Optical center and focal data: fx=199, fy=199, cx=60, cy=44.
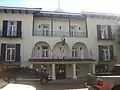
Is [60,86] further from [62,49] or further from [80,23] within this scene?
[80,23]

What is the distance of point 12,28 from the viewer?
25000mm

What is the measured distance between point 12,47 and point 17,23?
3.12m

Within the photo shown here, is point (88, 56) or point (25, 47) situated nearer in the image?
point (25, 47)

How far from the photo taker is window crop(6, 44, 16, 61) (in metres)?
24.2

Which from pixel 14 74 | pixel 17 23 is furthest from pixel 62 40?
pixel 14 74

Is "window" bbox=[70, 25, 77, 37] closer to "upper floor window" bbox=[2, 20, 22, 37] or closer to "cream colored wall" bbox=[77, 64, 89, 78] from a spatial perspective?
"cream colored wall" bbox=[77, 64, 89, 78]

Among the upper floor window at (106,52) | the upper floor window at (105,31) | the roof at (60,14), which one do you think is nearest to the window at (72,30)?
the roof at (60,14)

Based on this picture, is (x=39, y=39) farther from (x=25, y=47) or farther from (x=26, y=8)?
(x=26, y=8)

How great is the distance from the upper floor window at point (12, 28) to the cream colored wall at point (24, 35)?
48 centimetres

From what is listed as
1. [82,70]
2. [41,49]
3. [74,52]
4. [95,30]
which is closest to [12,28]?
[41,49]

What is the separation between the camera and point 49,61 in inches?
941

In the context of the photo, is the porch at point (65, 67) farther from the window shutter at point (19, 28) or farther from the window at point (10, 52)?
the window shutter at point (19, 28)

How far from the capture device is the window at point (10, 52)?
79.3 ft

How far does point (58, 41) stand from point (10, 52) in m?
6.13
